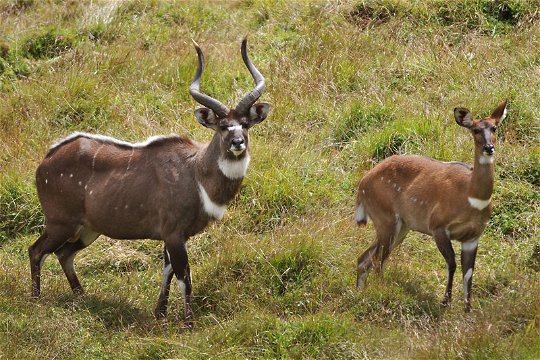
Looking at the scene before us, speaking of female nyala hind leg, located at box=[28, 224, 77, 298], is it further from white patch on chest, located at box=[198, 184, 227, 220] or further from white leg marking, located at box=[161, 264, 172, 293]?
white patch on chest, located at box=[198, 184, 227, 220]

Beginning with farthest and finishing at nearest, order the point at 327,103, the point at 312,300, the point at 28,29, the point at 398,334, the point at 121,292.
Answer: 1. the point at 28,29
2. the point at 327,103
3. the point at 121,292
4. the point at 312,300
5. the point at 398,334

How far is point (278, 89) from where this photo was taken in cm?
1107

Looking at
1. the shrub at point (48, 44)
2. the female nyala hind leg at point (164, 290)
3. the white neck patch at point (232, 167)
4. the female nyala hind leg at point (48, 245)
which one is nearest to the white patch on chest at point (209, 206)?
the white neck patch at point (232, 167)

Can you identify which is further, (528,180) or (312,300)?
(528,180)

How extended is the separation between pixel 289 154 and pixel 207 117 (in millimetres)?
2077

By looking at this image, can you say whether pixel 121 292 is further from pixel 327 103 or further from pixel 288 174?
pixel 327 103

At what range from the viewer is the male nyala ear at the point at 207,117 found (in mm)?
7781

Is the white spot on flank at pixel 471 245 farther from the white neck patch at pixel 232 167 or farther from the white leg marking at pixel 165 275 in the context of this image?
the white leg marking at pixel 165 275

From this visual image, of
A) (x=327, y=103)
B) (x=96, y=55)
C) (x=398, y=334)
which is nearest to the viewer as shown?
(x=398, y=334)

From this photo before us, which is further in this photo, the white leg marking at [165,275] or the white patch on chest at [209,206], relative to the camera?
the white leg marking at [165,275]

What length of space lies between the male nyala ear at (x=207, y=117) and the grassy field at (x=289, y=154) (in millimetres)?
1176

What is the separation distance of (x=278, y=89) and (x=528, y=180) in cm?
321

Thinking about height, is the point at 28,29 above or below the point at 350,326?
below

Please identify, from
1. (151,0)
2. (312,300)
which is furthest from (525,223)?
(151,0)
